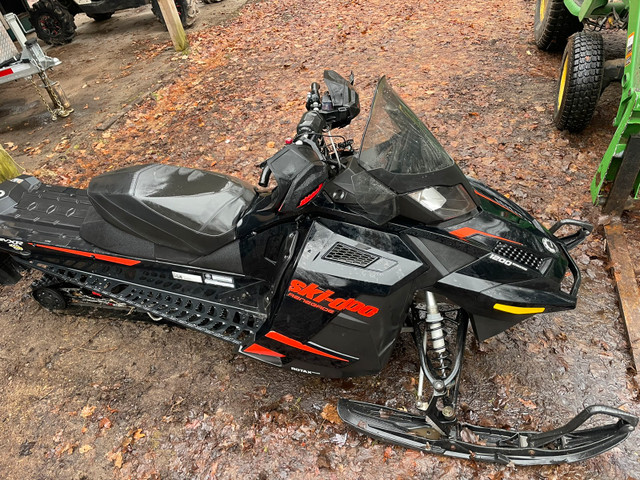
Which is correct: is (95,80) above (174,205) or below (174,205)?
below

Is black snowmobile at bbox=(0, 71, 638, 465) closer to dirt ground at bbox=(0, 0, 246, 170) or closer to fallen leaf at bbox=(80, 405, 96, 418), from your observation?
fallen leaf at bbox=(80, 405, 96, 418)

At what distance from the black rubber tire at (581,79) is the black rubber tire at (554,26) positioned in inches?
53.2

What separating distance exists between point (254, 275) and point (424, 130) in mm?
1217

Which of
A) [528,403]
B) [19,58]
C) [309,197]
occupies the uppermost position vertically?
[309,197]

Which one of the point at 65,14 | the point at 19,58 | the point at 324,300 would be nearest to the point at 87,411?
the point at 324,300

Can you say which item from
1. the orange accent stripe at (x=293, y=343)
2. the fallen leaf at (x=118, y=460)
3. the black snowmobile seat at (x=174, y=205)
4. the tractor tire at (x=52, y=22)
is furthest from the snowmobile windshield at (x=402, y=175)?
the tractor tire at (x=52, y=22)

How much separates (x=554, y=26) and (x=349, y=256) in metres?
4.95

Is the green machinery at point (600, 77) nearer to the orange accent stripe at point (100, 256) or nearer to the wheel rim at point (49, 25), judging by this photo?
the orange accent stripe at point (100, 256)

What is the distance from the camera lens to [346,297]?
1973mm

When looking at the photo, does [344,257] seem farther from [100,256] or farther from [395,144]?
[100,256]

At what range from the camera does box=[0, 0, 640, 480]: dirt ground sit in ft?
7.95

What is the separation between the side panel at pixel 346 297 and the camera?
1.91m

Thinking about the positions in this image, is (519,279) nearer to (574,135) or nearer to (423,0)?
(574,135)

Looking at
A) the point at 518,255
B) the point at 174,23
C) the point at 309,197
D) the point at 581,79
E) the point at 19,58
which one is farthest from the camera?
the point at 174,23
